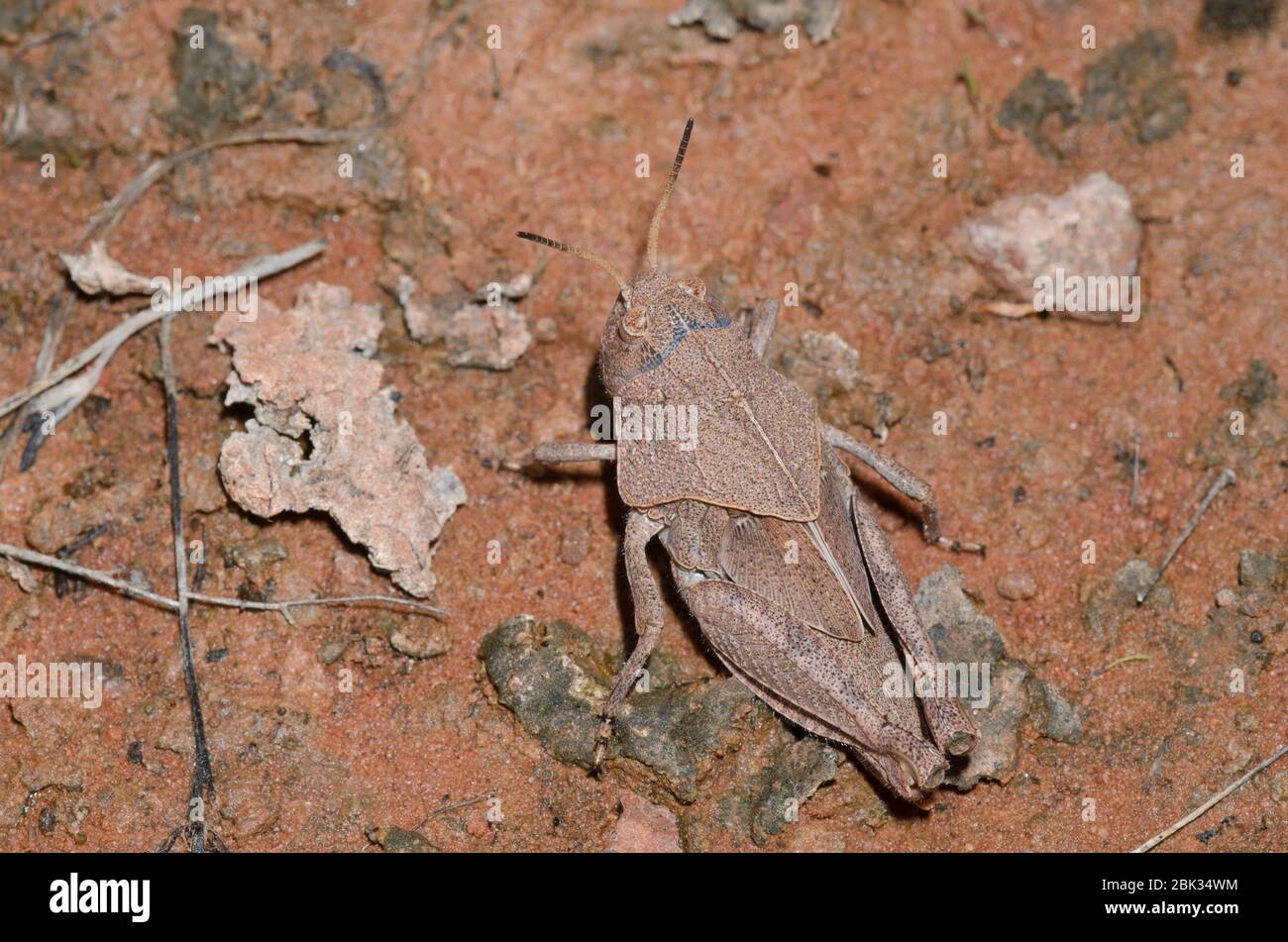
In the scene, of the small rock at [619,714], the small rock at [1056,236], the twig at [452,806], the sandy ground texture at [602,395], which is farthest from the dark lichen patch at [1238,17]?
the twig at [452,806]

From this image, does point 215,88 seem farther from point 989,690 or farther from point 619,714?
point 989,690

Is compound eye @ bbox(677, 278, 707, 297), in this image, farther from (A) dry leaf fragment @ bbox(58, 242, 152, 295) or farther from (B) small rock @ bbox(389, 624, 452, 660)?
(A) dry leaf fragment @ bbox(58, 242, 152, 295)

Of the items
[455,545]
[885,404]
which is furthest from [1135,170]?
[455,545]

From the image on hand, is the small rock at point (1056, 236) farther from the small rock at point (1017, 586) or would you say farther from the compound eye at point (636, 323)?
the compound eye at point (636, 323)

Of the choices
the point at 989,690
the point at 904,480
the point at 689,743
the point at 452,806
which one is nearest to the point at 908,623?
the point at 989,690

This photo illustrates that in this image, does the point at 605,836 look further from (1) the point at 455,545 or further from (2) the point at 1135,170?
(2) the point at 1135,170
